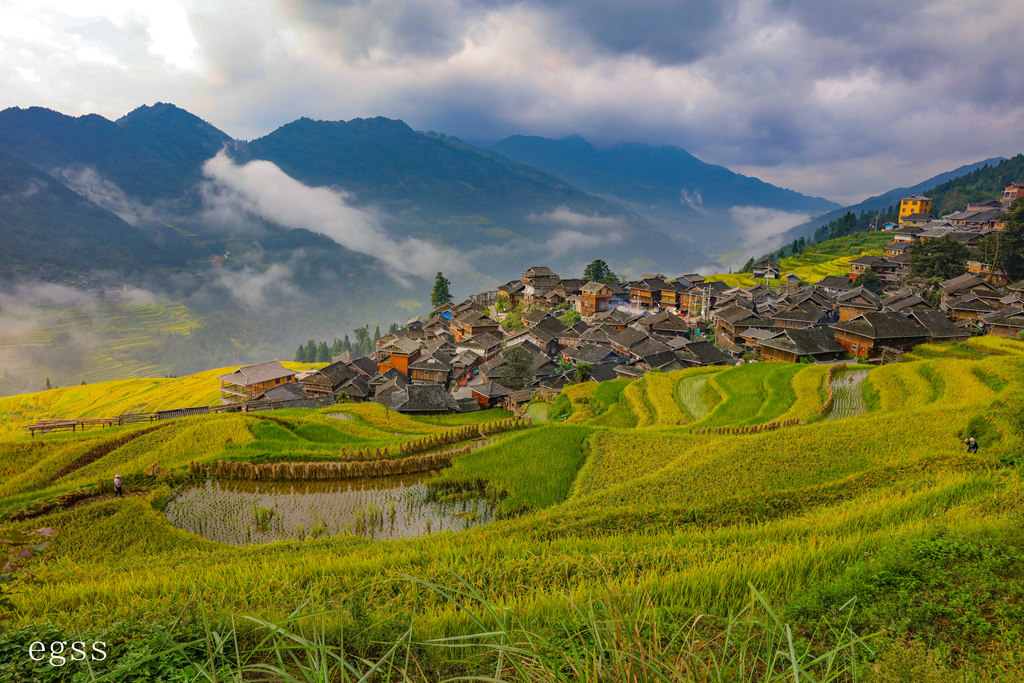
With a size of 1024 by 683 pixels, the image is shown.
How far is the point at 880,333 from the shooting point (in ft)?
113

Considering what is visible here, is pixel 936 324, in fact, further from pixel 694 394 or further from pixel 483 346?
pixel 483 346

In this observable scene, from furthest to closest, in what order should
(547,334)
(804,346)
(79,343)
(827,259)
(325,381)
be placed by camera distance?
(79,343), (827,259), (547,334), (325,381), (804,346)

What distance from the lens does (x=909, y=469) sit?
1179 cm

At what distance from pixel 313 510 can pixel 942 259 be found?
71.4 m

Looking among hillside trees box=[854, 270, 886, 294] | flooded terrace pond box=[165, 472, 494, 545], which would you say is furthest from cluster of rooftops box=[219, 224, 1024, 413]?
flooded terrace pond box=[165, 472, 494, 545]

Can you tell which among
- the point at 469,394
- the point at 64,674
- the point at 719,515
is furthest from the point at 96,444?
the point at 469,394

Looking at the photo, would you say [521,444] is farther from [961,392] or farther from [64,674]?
[961,392]

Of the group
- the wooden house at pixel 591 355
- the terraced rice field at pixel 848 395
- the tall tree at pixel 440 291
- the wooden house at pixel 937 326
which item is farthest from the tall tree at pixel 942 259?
the tall tree at pixel 440 291

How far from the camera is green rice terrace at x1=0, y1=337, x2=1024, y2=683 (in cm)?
338

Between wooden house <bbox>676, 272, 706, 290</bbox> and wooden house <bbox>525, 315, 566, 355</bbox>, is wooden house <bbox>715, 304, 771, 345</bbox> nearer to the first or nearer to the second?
wooden house <bbox>525, 315, 566, 355</bbox>

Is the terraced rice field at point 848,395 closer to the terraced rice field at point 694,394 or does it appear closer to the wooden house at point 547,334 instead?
the terraced rice field at point 694,394

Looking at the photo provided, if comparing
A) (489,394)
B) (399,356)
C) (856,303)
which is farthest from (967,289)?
(399,356)

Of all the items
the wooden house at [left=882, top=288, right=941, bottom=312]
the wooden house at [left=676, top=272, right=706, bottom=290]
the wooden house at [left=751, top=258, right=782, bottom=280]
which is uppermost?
A: the wooden house at [left=751, top=258, right=782, bottom=280]

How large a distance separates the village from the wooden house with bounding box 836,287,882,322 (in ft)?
0.51
